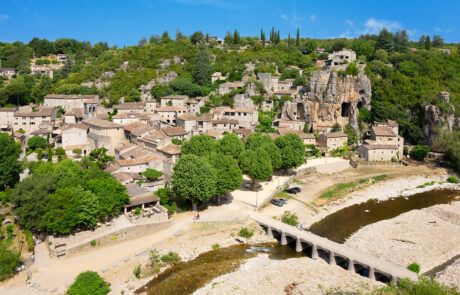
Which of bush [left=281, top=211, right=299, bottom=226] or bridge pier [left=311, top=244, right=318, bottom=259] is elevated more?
bush [left=281, top=211, right=299, bottom=226]

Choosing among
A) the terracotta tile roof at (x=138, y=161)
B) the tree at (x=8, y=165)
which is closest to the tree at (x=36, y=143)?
the tree at (x=8, y=165)

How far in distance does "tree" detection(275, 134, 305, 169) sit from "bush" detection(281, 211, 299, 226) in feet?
37.1

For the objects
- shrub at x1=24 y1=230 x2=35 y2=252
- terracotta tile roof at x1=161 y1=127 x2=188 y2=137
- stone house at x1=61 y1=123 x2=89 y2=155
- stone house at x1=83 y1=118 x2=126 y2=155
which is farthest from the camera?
terracotta tile roof at x1=161 y1=127 x2=188 y2=137

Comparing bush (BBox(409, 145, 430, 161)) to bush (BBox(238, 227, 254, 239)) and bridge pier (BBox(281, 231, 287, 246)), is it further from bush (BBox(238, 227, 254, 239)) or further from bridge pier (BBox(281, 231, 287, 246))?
bush (BBox(238, 227, 254, 239))

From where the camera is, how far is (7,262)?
83.0 ft

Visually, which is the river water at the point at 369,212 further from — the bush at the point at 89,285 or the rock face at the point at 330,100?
the rock face at the point at 330,100

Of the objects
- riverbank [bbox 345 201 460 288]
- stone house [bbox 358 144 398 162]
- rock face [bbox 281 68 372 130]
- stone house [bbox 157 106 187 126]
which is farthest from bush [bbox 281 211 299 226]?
rock face [bbox 281 68 372 130]

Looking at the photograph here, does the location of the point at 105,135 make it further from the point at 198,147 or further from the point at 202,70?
the point at 202,70

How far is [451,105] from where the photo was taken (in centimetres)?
→ 6322

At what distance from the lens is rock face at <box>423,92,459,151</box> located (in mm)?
61406

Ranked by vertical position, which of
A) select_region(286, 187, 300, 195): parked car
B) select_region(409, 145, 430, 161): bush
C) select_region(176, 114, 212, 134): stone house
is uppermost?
select_region(176, 114, 212, 134): stone house

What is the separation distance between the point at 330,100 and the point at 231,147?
1203 inches

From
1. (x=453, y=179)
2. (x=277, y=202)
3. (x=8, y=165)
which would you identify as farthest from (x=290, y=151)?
(x=8, y=165)

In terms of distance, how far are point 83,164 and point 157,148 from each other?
9069mm
